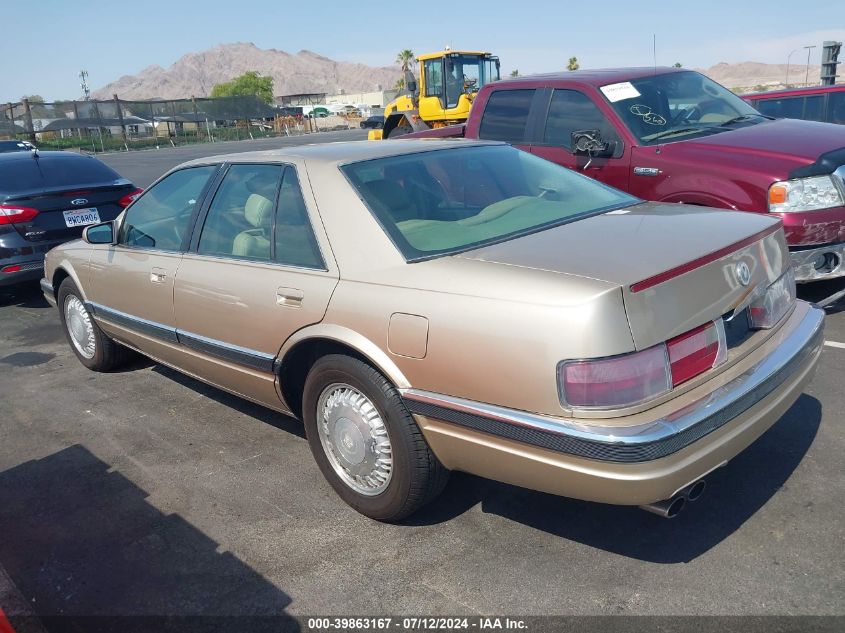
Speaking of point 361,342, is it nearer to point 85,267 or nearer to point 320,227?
point 320,227

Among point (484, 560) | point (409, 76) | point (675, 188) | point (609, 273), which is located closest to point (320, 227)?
point (609, 273)

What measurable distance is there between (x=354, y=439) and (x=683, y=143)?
3679mm

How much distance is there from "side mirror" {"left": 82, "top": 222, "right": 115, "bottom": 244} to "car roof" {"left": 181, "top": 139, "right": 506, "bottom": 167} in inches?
45.3

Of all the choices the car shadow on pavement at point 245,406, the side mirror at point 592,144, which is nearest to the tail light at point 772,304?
the car shadow on pavement at point 245,406

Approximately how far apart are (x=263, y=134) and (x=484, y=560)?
164ft

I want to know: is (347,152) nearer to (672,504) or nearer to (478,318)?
(478,318)

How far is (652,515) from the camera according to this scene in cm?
308

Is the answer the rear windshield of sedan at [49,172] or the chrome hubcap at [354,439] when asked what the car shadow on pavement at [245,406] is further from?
the rear windshield of sedan at [49,172]

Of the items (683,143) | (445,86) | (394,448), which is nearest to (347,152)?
(394,448)

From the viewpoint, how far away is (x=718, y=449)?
2.52m

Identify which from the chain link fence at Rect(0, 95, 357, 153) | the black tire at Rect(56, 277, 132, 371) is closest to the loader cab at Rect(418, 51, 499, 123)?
the black tire at Rect(56, 277, 132, 371)

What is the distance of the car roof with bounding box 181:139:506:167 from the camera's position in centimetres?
351

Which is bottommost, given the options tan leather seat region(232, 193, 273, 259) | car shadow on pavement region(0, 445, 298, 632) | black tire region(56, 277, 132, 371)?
car shadow on pavement region(0, 445, 298, 632)

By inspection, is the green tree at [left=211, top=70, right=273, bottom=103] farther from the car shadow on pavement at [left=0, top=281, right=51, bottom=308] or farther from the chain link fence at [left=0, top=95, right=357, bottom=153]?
the car shadow on pavement at [left=0, top=281, right=51, bottom=308]
